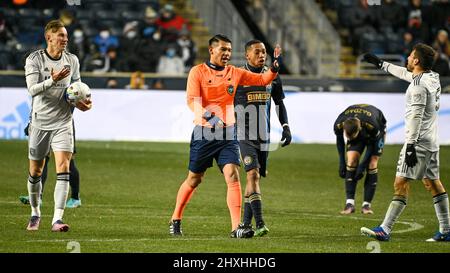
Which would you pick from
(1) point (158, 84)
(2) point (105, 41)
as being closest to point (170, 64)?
(2) point (105, 41)

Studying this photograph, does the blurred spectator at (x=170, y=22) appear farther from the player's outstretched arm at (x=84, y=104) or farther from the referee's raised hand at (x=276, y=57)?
the referee's raised hand at (x=276, y=57)

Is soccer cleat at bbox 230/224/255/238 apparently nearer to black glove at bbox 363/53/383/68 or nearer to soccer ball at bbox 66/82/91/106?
soccer ball at bbox 66/82/91/106

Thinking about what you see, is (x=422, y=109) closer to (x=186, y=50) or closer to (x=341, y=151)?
(x=341, y=151)

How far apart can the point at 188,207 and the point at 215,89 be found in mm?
4445

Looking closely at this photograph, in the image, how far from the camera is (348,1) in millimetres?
36594

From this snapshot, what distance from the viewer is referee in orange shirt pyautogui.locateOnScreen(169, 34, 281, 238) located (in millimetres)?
12641

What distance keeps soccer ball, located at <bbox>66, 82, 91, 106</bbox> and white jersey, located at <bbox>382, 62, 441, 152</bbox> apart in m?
3.60

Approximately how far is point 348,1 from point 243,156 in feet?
79.1

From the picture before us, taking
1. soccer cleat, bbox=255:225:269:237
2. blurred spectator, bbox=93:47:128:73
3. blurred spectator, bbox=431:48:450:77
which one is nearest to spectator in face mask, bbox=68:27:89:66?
blurred spectator, bbox=93:47:128:73

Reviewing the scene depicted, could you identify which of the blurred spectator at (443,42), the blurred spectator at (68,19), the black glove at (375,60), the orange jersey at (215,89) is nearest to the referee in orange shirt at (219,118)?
the orange jersey at (215,89)

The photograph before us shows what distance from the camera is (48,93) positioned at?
1309cm

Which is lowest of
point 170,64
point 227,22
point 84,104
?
point 170,64

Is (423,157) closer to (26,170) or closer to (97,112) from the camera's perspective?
(26,170)
